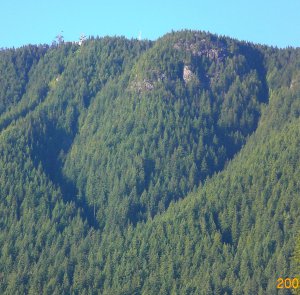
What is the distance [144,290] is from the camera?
19388 centimetres

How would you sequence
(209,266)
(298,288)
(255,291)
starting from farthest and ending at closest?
(209,266)
(255,291)
(298,288)

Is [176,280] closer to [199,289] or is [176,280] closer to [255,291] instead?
[199,289]

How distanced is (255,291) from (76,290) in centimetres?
4423

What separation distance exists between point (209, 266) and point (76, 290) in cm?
3309

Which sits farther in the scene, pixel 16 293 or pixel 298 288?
pixel 16 293

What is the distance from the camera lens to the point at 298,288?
150375mm

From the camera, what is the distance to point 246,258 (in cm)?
19775

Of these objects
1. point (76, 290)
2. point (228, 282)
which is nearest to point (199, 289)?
point (228, 282)

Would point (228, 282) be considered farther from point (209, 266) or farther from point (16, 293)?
point (16, 293)

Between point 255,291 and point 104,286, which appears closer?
point 255,291

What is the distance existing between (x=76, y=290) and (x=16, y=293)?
14.7m

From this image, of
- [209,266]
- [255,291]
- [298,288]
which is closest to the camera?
[298,288]

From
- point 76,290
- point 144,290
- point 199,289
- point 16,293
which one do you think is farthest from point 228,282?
point 16,293

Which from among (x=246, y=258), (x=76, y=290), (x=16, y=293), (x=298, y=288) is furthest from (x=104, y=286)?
(x=298, y=288)
